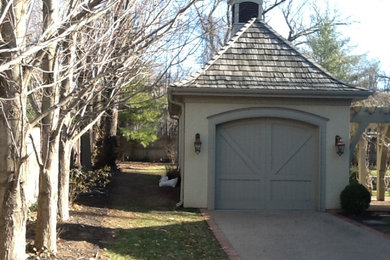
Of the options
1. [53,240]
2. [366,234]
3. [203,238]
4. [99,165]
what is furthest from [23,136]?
[99,165]

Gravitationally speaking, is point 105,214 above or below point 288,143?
below

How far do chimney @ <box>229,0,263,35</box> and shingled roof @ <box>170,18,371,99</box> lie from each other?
143 cm

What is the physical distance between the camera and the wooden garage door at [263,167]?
11305 millimetres

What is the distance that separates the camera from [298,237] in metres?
8.22

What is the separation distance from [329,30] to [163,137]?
41.4ft

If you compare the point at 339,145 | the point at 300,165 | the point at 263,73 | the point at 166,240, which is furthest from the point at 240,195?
the point at 166,240

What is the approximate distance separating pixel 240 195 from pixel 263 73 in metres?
3.14

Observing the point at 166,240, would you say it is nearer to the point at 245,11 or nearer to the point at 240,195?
the point at 240,195

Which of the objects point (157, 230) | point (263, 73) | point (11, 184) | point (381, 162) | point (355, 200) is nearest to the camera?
point (11, 184)

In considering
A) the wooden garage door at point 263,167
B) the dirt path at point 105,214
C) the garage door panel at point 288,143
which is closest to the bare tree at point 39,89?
the dirt path at point 105,214

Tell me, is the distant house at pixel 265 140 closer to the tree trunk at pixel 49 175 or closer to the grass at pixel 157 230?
the grass at pixel 157 230

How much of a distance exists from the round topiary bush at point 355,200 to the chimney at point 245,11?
6163 millimetres

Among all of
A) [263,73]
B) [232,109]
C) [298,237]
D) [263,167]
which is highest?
[263,73]

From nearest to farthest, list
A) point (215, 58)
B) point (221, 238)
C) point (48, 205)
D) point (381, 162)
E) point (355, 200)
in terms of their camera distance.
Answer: point (48, 205) < point (221, 238) < point (355, 200) < point (215, 58) < point (381, 162)
